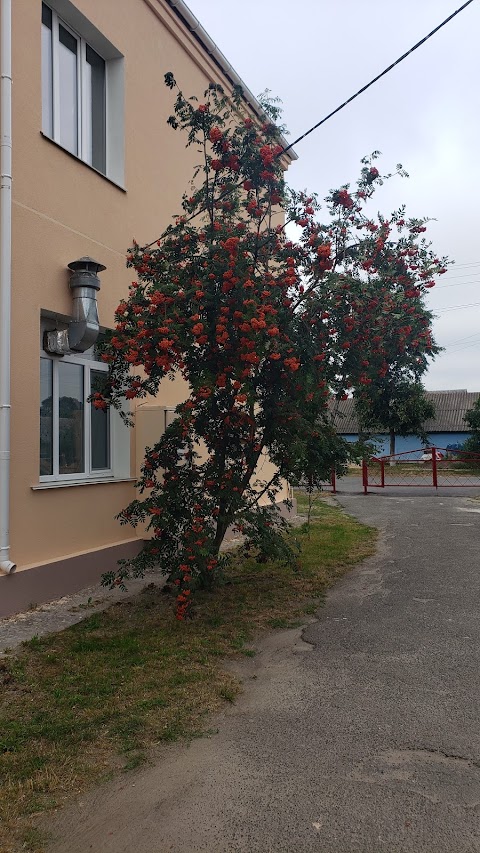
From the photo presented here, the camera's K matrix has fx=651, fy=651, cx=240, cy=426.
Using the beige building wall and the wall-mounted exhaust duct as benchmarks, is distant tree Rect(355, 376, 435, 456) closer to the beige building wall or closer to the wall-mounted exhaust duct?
the beige building wall

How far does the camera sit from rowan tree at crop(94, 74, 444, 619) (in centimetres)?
524

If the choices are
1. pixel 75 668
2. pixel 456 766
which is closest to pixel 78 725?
pixel 75 668

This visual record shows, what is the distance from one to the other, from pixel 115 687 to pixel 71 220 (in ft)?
15.5

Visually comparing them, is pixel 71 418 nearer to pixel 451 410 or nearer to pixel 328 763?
pixel 328 763

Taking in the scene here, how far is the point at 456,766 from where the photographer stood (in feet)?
10.2

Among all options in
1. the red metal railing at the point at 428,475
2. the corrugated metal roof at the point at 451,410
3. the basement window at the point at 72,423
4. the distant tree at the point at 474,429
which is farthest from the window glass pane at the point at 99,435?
the corrugated metal roof at the point at 451,410

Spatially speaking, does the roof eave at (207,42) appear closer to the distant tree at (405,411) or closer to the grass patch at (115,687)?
the grass patch at (115,687)

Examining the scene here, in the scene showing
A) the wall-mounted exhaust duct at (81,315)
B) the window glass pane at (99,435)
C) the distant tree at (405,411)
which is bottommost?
the window glass pane at (99,435)

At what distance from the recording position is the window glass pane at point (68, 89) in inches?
277

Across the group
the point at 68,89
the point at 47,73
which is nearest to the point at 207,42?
the point at 68,89

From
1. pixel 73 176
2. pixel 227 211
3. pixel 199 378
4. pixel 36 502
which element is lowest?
pixel 36 502

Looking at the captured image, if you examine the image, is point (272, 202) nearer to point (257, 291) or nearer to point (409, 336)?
point (257, 291)

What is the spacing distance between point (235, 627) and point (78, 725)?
2.02 meters

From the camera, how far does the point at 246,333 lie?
507cm
